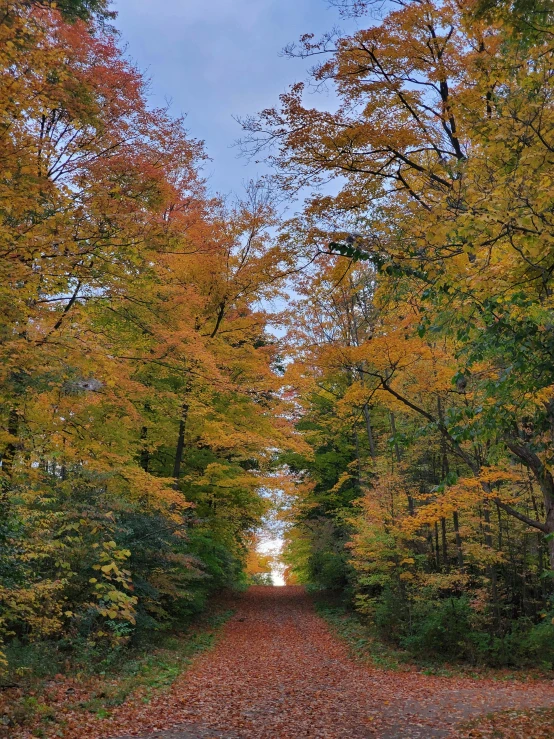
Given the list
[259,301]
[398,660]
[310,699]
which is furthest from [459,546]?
[259,301]

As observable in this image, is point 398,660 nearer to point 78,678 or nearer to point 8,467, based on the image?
point 78,678

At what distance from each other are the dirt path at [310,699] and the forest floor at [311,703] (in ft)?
0.05

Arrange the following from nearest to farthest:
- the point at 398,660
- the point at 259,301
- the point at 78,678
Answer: the point at 78,678
the point at 398,660
the point at 259,301

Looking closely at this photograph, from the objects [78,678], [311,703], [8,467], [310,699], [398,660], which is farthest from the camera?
[398,660]

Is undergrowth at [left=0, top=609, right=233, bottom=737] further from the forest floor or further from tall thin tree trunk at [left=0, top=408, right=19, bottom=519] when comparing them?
tall thin tree trunk at [left=0, top=408, right=19, bottom=519]

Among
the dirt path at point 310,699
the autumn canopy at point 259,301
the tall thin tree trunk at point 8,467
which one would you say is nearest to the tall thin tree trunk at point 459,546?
the autumn canopy at point 259,301

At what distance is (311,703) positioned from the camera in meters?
8.27

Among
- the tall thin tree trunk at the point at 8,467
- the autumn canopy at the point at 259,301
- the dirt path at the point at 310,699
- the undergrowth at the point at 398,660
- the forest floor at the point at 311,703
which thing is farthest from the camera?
the undergrowth at the point at 398,660

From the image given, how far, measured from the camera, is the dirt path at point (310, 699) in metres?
6.74

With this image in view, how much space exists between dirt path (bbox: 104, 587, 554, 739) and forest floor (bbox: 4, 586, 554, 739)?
0.6 inches

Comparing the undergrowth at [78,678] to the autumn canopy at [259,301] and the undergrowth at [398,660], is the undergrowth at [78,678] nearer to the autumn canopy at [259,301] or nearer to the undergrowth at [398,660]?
the autumn canopy at [259,301]

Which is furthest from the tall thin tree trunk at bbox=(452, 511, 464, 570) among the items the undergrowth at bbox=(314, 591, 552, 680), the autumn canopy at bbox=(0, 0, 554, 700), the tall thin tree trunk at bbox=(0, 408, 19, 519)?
the tall thin tree trunk at bbox=(0, 408, 19, 519)

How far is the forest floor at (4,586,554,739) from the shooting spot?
656 cm

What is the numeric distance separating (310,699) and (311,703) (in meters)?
0.30
